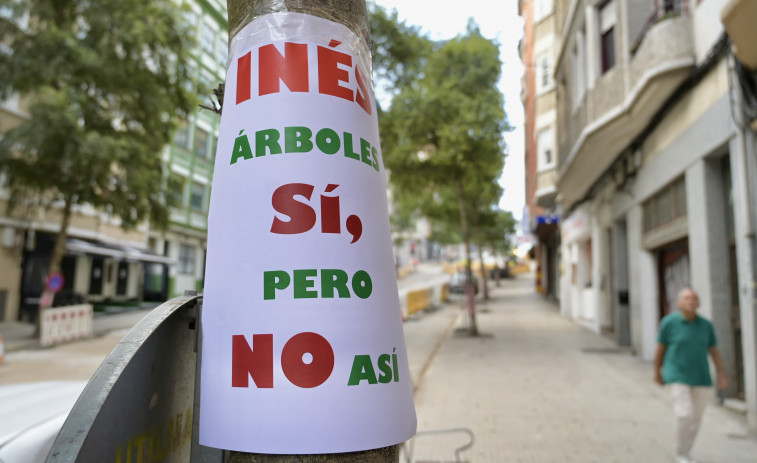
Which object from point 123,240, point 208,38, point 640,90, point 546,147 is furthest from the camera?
point 208,38

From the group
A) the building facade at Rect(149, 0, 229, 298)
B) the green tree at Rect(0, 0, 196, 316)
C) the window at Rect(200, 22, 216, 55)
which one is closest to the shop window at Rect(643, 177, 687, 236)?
the green tree at Rect(0, 0, 196, 316)

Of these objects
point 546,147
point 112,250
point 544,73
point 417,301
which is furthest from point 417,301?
point 112,250

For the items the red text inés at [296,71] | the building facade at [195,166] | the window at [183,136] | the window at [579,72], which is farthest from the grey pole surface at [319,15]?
the window at [183,136]

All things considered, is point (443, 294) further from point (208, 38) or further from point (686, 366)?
point (686, 366)

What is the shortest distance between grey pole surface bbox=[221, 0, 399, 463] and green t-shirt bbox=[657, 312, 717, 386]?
4655mm

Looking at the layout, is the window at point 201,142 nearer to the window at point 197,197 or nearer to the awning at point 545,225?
the window at point 197,197

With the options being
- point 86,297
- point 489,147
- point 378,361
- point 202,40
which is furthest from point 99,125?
point 202,40

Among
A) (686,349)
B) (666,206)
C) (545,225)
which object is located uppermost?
(545,225)

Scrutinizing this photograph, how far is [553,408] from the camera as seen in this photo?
7238mm

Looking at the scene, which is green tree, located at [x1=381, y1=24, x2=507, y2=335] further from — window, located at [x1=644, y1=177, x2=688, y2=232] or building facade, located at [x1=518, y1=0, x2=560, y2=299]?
window, located at [x1=644, y1=177, x2=688, y2=232]

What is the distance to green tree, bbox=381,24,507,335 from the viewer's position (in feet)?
45.8

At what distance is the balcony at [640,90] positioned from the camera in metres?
8.31

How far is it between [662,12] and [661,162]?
2.58 m

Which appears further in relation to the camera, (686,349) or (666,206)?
(666,206)
